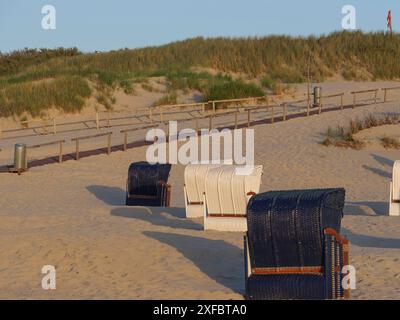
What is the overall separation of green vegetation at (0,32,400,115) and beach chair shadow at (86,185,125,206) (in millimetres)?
21410

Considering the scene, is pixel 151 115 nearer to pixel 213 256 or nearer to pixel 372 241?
pixel 372 241

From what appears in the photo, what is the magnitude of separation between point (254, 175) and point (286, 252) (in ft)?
16.7

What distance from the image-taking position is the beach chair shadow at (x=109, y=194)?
2375cm

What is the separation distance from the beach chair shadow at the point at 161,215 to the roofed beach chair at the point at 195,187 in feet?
0.97

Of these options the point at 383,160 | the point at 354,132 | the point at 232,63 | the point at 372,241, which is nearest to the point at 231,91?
the point at 232,63

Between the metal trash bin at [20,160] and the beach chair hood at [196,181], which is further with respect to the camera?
the metal trash bin at [20,160]

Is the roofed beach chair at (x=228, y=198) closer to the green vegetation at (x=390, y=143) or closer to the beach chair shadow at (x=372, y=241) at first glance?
the beach chair shadow at (x=372, y=241)

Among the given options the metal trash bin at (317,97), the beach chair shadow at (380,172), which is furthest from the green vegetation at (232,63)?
the beach chair shadow at (380,172)

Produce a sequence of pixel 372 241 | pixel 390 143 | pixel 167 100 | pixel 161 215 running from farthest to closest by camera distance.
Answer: pixel 167 100 → pixel 390 143 → pixel 161 215 → pixel 372 241

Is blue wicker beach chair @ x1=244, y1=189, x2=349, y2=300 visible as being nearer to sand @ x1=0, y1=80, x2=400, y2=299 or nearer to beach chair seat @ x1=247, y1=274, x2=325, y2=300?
beach chair seat @ x1=247, y1=274, x2=325, y2=300

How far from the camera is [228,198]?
16766 mm

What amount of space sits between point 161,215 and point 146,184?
219 centimetres

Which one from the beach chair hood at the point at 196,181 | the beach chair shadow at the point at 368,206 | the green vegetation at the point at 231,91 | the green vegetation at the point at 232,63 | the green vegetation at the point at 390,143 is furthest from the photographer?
the green vegetation at the point at 232,63
